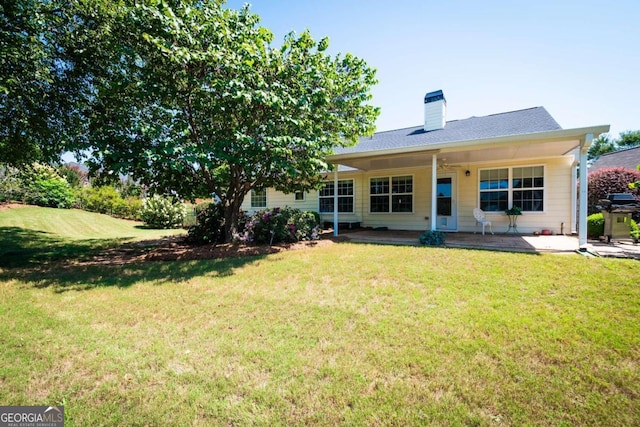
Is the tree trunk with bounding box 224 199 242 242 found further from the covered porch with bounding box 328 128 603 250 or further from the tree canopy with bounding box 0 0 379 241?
the covered porch with bounding box 328 128 603 250

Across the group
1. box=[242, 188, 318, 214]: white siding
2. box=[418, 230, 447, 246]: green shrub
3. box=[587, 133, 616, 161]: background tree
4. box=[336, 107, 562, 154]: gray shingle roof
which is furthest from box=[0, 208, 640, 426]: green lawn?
box=[587, 133, 616, 161]: background tree

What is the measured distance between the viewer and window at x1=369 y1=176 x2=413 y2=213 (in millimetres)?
11812

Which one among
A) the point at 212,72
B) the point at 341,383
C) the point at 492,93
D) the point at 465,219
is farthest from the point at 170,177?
the point at 492,93

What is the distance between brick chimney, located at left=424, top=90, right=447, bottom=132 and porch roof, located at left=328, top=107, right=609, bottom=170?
0.39 metres

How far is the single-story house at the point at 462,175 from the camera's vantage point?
316 inches

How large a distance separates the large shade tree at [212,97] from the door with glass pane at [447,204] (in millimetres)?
4987

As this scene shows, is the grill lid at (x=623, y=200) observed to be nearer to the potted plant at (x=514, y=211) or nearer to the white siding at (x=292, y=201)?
the potted plant at (x=514, y=211)

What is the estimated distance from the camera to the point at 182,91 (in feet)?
21.2

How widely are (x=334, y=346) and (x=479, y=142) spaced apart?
260 inches

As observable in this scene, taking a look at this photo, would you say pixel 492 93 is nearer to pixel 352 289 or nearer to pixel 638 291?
pixel 638 291

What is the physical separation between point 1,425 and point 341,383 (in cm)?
253

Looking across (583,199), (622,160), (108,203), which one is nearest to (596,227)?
(583,199)

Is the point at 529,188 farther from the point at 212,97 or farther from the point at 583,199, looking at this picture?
the point at 212,97

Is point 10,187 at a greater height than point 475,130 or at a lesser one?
lesser
